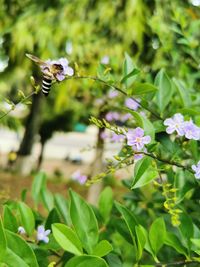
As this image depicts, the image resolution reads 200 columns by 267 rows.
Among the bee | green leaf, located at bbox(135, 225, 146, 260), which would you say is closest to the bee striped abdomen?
the bee

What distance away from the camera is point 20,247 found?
2.33 feet

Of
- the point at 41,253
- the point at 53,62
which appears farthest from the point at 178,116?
the point at 41,253

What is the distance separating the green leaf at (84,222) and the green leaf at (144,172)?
0.34 ft

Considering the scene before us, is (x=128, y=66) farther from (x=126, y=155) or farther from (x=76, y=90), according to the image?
(x=76, y=90)

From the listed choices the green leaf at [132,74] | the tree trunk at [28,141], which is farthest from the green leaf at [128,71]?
the tree trunk at [28,141]

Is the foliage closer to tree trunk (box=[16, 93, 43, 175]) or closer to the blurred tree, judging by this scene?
tree trunk (box=[16, 93, 43, 175])

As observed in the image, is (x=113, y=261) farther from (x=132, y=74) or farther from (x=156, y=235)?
(x=132, y=74)

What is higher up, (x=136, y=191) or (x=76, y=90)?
(x=76, y=90)

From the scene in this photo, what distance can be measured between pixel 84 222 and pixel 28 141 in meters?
8.67

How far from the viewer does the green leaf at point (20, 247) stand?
2.32 ft

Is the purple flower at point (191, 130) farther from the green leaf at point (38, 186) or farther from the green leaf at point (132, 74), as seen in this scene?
the green leaf at point (38, 186)

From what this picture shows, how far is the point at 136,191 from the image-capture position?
4.56ft

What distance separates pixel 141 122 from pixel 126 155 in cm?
10

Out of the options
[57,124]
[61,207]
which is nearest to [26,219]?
[61,207]
